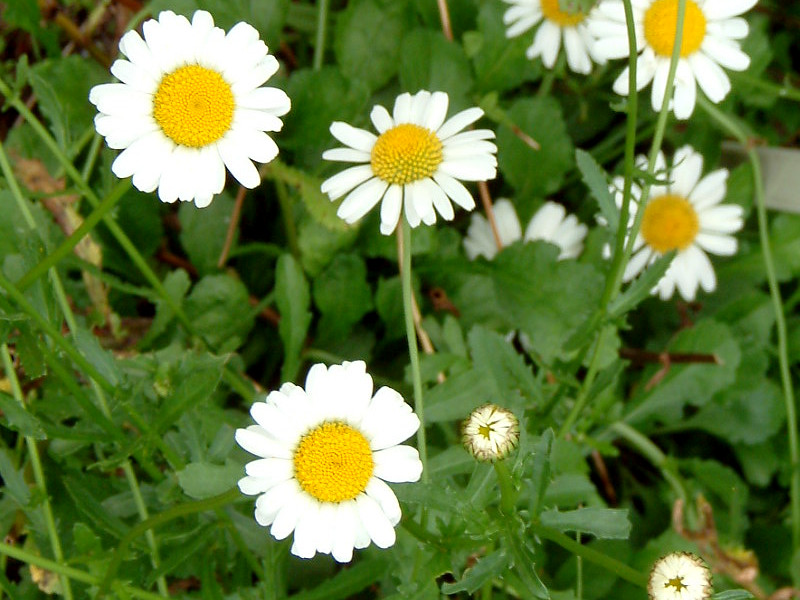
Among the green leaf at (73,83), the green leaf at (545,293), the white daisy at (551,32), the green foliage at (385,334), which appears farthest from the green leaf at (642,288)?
the green leaf at (73,83)

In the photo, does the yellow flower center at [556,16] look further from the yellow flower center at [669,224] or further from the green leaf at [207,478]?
the green leaf at [207,478]

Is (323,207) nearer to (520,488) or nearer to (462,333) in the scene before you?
(462,333)

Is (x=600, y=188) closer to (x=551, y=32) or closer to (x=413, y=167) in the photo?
(x=413, y=167)

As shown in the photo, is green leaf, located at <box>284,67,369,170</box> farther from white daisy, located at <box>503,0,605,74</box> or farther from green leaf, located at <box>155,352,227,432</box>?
green leaf, located at <box>155,352,227,432</box>

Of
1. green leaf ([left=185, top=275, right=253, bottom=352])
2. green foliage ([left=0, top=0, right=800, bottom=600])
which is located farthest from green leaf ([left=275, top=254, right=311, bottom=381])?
green leaf ([left=185, top=275, right=253, bottom=352])

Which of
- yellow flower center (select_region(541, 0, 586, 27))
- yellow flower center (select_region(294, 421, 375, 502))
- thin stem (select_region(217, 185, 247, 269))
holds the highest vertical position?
yellow flower center (select_region(541, 0, 586, 27))

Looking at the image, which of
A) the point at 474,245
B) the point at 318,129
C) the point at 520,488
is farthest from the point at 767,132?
the point at 520,488
